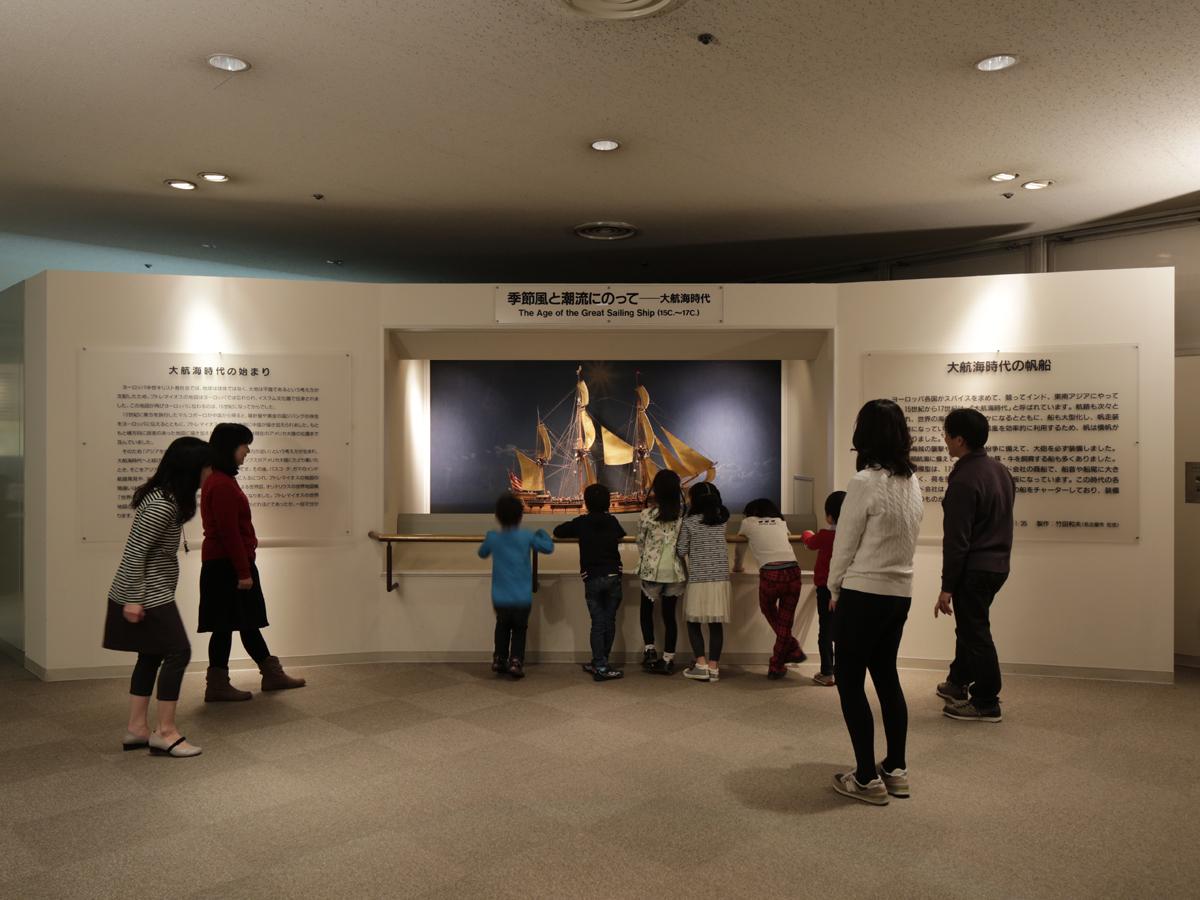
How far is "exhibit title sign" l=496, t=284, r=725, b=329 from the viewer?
253 inches

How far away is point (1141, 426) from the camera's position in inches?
235

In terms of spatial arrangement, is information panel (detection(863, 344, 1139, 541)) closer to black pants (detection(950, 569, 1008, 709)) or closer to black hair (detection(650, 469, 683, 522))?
black pants (detection(950, 569, 1008, 709))

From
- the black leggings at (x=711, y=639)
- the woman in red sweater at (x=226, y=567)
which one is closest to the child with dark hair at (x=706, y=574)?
the black leggings at (x=711, y=639)

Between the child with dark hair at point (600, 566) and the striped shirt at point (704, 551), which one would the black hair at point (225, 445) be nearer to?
the child with dark hair at point (600, 566)

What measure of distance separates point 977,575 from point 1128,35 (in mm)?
2777

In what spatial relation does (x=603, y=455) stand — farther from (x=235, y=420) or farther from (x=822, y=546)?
(x=235, y=420)

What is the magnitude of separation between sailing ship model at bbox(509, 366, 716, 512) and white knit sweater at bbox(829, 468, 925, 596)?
3.83m

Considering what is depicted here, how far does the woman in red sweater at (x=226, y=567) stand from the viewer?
5242 millimetres

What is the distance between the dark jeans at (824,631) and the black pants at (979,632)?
0.86 meters

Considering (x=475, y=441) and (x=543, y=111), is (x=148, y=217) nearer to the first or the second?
(x=475, y=441)

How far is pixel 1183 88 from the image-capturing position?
14.4ft

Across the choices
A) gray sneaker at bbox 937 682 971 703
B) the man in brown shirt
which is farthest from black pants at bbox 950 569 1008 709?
gray sneaker at bbox 937 682 971 703

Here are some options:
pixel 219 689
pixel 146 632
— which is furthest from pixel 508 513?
pixel 146 632

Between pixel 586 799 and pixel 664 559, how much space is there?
7.47 feet
